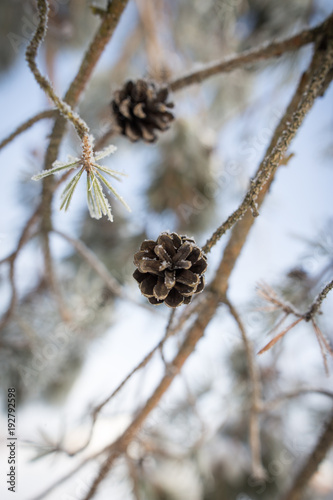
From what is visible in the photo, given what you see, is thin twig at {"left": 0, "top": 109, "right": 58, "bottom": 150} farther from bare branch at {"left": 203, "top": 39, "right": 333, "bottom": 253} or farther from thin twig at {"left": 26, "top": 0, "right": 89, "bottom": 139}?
bare branch at {"left": 203, "top": 39, "right": 333, "bottom": 253}

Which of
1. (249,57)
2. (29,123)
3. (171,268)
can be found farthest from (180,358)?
(249,57)

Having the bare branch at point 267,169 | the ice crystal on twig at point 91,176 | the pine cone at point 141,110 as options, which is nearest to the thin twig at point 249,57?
the pine cone at point 141,110

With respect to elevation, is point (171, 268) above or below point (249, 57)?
below

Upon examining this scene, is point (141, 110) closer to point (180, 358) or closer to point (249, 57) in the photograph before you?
point (249, 57)

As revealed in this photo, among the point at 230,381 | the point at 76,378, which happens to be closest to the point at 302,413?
the point at 230,381

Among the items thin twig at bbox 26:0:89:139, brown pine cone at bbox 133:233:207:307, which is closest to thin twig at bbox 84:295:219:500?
brown pine cone at bbox 133:233:207:307

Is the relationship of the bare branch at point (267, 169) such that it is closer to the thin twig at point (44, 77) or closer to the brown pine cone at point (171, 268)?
the brown pine cone at point (171, 268)

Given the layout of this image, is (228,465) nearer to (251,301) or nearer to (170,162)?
(251,301)
